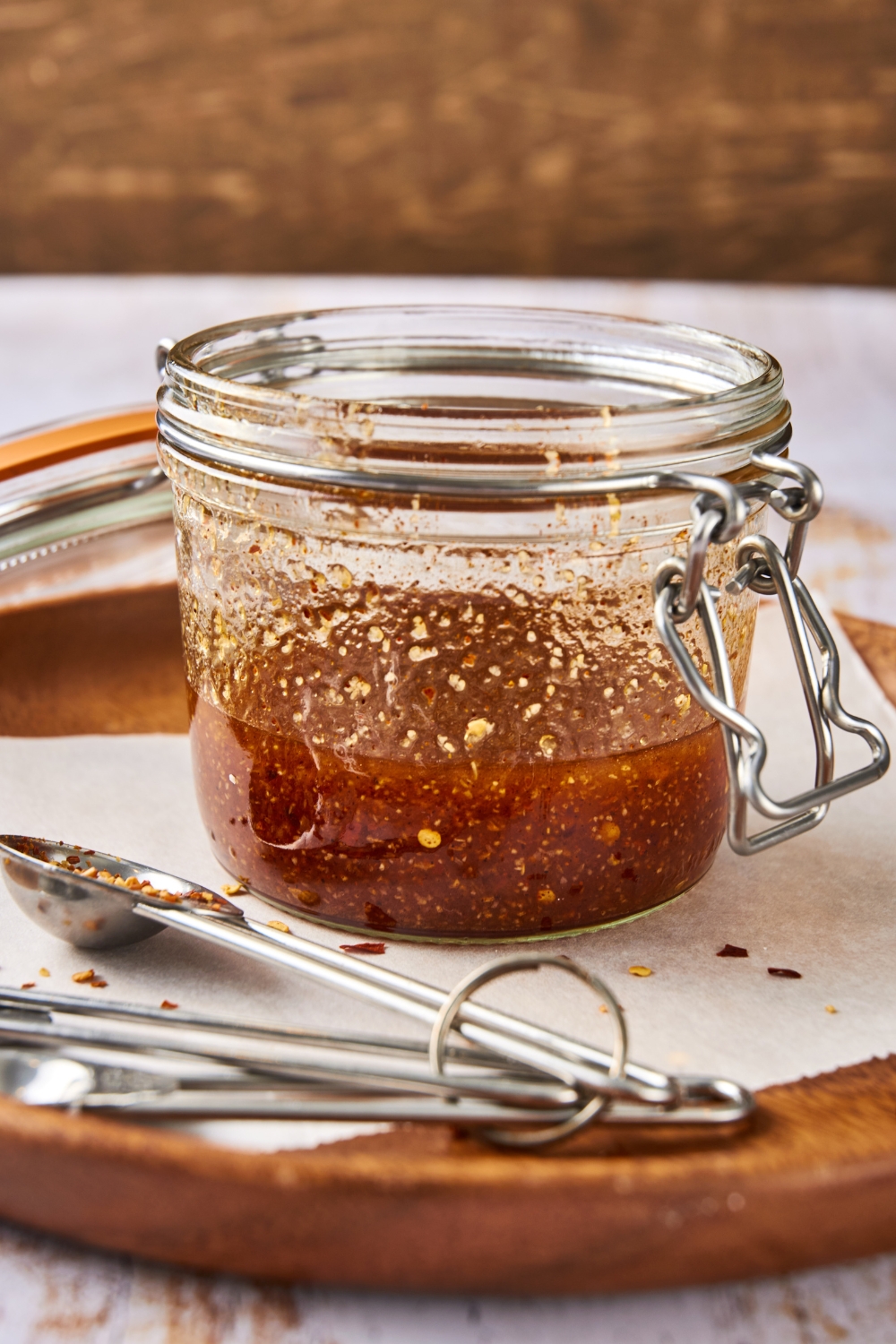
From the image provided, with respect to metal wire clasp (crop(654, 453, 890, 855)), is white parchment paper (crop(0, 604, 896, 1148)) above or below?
below

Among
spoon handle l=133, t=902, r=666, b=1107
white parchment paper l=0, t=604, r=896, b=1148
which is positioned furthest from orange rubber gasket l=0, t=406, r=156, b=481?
spoon handle l=133, t=902, r=666, b=1107

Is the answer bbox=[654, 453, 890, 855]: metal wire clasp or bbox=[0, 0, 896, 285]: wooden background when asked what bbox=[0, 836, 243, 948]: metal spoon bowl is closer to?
bbox=[654, 453, 890, 855]: metal wire clasp

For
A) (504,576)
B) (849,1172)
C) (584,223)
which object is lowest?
(584,223)

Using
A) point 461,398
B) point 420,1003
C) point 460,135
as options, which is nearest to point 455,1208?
point 420,1003

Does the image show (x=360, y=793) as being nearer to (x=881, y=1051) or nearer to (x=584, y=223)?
(x=881, y=1051)

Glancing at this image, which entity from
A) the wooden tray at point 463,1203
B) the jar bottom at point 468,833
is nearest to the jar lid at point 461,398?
the jar bottom at point 468,833

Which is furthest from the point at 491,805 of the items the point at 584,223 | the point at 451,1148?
the point at 584,223
